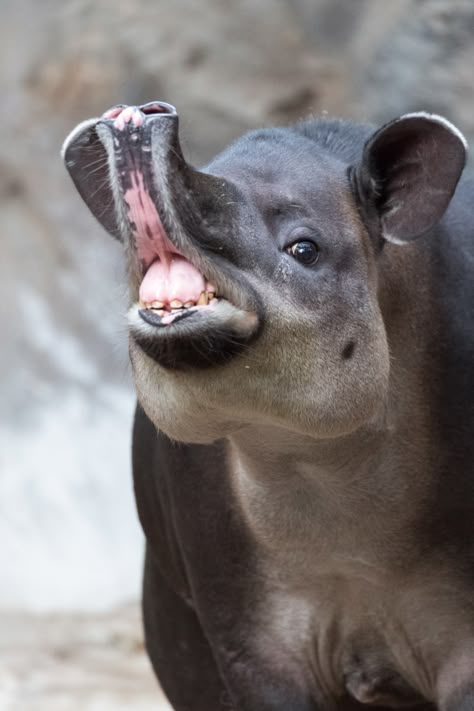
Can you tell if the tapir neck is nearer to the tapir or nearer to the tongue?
the tapir

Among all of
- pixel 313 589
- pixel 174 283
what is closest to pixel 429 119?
pixel 174 283

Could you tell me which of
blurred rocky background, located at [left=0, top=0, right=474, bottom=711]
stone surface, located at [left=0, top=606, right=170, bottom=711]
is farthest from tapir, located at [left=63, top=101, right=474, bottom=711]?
blurred rocky background, located at [left=0, top=0, right=474, bottom=711]

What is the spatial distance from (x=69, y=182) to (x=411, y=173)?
6339 millimetres

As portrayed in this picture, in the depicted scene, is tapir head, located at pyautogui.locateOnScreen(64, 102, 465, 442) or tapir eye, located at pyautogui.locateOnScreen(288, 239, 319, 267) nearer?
tapir head, located at pyautogui.locateOnScreen(64, 102, 465, 442)

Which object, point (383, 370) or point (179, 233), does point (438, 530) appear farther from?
point (179, 233)

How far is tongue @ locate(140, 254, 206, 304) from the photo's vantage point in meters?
3.54

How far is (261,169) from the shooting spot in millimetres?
3994

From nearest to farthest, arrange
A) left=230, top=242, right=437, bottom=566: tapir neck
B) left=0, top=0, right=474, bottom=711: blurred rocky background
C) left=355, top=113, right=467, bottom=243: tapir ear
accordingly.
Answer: left=355, top=113, right=467, bottom=243: tapir ear, left=230, top=242, right=437, bottom=566: tapir neck, left=0, top=0, right=474, bottom=711: blurred rocky background

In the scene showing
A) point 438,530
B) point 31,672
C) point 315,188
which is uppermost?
point 31,672

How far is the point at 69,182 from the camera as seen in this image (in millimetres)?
10203

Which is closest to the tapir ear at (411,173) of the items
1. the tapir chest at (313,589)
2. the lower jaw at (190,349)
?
the lower jaw at (190,349)

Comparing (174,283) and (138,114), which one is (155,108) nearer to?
(138,114)

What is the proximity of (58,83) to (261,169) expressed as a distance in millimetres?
6615

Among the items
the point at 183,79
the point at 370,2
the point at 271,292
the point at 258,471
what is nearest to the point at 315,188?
the point at 271,292
